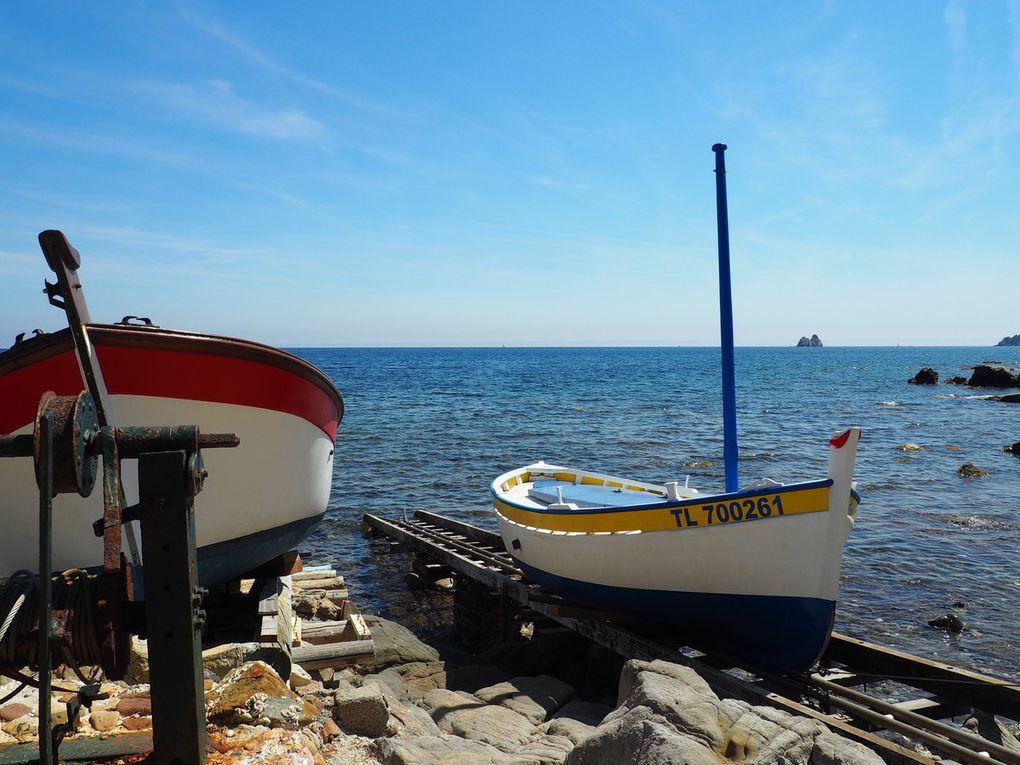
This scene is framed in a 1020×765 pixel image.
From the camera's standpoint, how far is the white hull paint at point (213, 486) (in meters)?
6.68

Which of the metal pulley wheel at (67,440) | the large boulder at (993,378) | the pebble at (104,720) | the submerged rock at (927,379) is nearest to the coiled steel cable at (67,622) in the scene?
the metal pulley wheel at (67,440)

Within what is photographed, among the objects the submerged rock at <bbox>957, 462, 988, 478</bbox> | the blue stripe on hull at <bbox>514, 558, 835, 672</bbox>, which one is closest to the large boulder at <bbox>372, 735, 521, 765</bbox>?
the blue stripe on hull at <bbox>514, 558, 835, 672</bbox>

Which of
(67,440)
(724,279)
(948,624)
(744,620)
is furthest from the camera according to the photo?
(948,624)

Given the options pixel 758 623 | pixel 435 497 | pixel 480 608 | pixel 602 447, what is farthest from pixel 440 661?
pixel 602 447

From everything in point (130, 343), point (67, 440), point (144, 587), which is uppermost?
point (130, 343)

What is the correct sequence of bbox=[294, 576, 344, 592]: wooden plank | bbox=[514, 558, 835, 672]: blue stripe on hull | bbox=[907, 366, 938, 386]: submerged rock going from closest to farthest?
bbox=[514, 558, 835, 672]: blue stripe on hull < bbox=[294, 576, 344, 592]: wooden plank < bbox=[907, 366, 938, 386]: submerged rock

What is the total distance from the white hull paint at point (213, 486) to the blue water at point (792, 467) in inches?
188

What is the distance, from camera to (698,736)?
412 centimetres

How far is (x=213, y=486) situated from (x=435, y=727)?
10.5 ft

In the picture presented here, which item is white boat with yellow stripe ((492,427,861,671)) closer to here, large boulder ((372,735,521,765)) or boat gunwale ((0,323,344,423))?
large boulder ((372,735,521,765))

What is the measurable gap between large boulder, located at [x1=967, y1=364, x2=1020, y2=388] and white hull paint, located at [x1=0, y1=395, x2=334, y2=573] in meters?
66.8

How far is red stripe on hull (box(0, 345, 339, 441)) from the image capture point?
6.48 m

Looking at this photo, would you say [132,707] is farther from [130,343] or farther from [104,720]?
[130,343]

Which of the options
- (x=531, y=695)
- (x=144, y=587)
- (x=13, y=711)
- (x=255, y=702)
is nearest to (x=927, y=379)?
(x=531, y=695)
